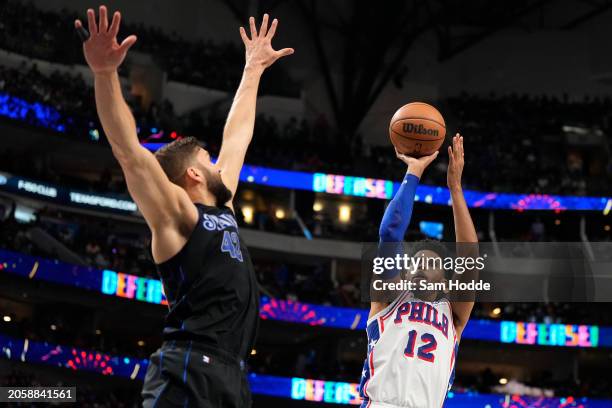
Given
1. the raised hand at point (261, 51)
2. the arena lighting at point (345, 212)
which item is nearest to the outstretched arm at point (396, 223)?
the raised hand at point (261, 51)

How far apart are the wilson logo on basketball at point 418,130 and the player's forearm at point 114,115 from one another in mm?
2592

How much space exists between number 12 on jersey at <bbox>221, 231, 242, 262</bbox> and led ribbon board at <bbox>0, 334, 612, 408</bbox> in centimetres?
1889

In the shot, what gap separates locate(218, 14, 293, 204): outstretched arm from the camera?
14.3 feet

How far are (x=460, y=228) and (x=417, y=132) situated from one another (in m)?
0.80

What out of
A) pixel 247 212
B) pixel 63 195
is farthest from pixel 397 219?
pixel 247 212

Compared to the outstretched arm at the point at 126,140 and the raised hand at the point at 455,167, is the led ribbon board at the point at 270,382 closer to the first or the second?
the raised hand at the point at 455,167

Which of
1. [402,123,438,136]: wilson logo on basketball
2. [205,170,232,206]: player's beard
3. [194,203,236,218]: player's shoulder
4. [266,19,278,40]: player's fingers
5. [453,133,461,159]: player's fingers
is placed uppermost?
[266,19,278,40]: player's fingers

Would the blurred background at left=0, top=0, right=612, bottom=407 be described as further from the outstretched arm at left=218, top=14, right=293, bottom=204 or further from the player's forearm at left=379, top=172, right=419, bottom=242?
the player's forearm at left=379, top=172, right=419, bottom=242

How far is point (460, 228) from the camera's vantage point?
4984 mm

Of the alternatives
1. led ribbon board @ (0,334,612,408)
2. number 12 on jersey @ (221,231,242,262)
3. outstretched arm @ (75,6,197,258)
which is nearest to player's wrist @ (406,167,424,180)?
number 12 on jersey @ (221,231,242,262)

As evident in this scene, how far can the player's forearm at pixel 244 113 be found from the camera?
14.8 feet

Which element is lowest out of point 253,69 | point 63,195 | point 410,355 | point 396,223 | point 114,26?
point 410,355

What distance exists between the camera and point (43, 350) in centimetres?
2195

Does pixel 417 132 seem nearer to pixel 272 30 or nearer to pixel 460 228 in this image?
pixel 460 228
